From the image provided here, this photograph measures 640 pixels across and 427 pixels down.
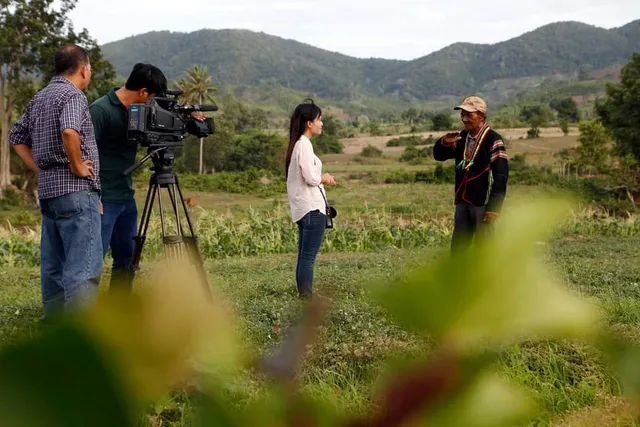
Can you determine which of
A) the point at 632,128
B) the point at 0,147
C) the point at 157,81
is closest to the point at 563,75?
the point at 632,128

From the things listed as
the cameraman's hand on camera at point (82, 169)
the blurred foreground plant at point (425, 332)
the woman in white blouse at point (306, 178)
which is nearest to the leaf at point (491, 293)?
the blurred foreground plant at point (425, 332)

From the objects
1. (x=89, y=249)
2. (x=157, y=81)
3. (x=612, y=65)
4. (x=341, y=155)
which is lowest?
(x=341, y=155)

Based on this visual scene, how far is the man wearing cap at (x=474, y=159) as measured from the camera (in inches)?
110

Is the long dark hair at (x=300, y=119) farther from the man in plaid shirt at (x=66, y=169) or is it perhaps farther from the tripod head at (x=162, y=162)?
the tripod head at (x=162, y=162)

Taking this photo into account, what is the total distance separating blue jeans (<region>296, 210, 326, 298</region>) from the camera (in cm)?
330

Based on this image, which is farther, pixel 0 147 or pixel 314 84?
pixel 314 84

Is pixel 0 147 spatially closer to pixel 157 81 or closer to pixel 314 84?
pixel 157 81

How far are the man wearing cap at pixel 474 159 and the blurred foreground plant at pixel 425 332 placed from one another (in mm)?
2588

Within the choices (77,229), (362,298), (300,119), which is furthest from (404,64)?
(362,298)

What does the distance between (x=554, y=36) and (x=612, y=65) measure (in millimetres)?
13401

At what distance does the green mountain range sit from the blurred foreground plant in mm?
106010

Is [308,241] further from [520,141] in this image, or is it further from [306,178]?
[520,141]

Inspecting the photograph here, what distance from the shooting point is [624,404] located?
0.68ft

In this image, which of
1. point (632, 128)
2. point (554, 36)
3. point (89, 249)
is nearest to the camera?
point (89, 249)
